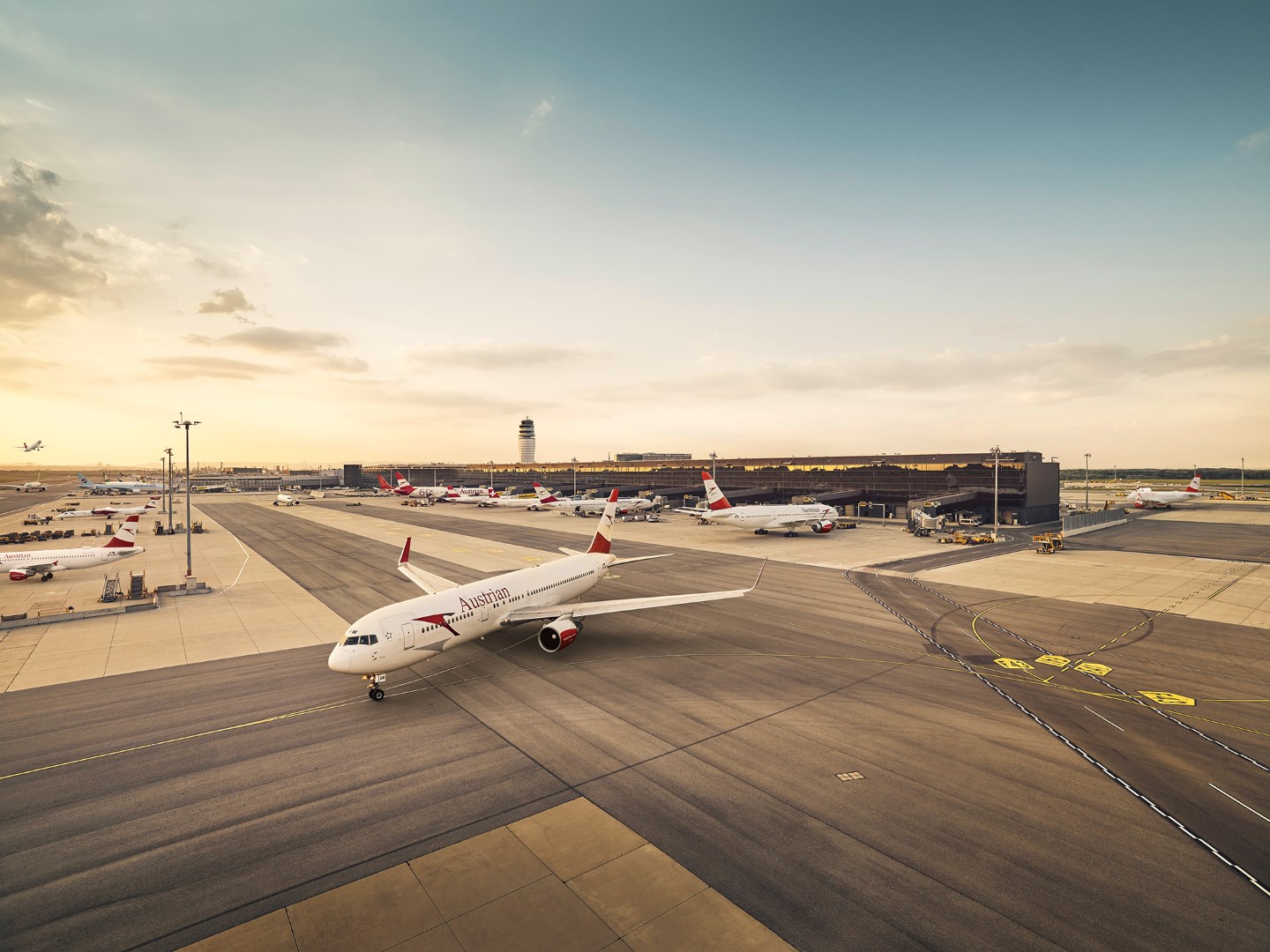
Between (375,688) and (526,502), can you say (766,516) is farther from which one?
(526,502)

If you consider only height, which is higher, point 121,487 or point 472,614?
point 121,487

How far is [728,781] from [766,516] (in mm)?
62721

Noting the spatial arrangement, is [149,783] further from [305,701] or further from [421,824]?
[421,824]

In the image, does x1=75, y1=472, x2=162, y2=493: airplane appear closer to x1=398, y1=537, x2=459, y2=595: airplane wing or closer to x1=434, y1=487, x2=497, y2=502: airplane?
x1=434, y1=487, x2=497, y2=502: airplane

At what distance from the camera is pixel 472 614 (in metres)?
26.6

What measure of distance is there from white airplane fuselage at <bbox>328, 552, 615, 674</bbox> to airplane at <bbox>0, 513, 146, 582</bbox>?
42.5m

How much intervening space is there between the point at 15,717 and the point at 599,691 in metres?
24.4

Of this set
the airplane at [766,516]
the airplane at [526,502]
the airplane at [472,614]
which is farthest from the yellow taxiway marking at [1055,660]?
the airplane at [526,502]

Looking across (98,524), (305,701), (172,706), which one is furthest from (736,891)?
(98,524)

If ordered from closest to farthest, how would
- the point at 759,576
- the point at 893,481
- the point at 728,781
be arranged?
the point at 728,781 < the point at 759,576 < the point at 893,481

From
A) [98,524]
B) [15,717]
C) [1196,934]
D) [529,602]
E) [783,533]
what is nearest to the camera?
[1196,934]

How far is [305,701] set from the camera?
2320 cm

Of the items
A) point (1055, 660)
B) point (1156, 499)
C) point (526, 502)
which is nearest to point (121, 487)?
point (526, 502)

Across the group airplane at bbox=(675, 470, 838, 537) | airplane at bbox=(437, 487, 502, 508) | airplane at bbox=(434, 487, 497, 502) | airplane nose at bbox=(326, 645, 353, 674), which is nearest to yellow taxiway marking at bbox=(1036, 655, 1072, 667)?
airplane nose at bbox=(326, 645, 353, 674)
